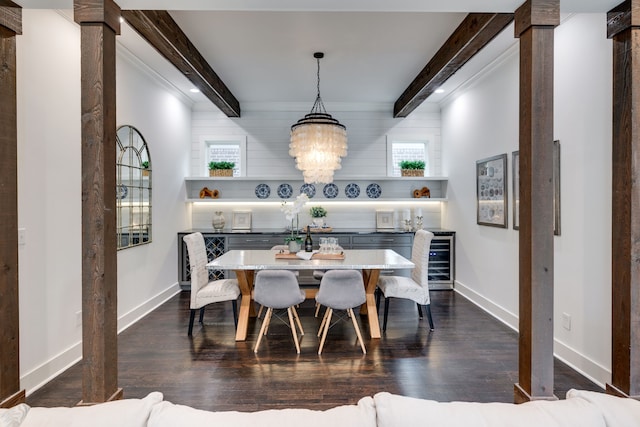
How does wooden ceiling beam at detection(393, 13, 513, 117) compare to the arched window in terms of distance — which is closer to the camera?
wooden ceiling beam at detection(393, 13, 513, 117)

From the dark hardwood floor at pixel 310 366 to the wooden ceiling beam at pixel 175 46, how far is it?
280cm

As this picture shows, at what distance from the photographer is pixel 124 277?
3785 millimetres

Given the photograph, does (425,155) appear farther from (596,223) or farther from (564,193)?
(596,223)

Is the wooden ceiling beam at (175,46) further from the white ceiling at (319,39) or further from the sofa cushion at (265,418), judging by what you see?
the sofa cushion at (265,418)

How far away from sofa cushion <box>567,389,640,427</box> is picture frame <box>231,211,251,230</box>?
17.1ft

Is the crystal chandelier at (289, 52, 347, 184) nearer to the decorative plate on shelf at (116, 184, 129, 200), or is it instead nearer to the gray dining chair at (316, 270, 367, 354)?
the gray dining chair at (316, 270, 367, 354)

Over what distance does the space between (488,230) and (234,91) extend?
4075 millimetres

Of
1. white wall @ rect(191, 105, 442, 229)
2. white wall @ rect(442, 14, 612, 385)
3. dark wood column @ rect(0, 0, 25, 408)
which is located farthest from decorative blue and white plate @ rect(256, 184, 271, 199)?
dark wood column @ rect(0, 0, 25, 408)

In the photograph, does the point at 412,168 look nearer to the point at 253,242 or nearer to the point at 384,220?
the point at 384,220

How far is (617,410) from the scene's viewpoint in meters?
1.07

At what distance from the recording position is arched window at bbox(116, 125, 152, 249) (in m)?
3.74

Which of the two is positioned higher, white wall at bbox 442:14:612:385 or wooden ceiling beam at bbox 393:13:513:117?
wooden ceiling beam at bbox 393:13:513:117

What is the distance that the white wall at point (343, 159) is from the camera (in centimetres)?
591

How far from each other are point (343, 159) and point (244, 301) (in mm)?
3270
